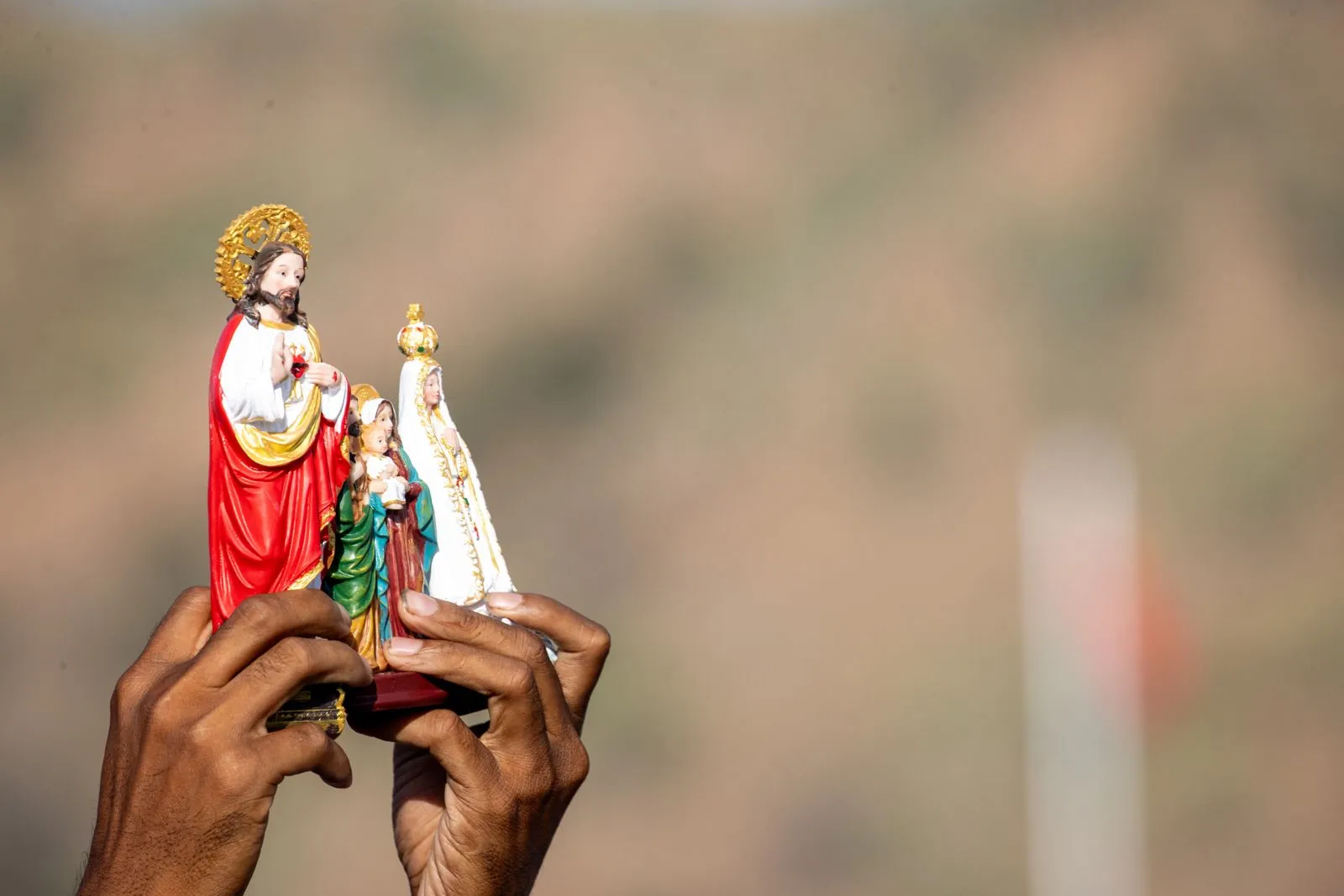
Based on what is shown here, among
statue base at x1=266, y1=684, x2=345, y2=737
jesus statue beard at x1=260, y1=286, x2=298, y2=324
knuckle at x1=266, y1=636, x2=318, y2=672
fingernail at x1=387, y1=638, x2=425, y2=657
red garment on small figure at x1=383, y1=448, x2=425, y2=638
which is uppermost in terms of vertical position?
jesus statue beard at x1=260, y1=286, x2=298, y2=324

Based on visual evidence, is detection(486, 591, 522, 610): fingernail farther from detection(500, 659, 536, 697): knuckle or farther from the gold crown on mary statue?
the gold crown on mary statue

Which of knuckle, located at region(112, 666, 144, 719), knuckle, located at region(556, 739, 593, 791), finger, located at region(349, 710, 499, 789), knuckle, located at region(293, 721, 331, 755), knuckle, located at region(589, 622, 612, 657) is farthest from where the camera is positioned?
knuckle, located at region(589, 622, 612, 657)

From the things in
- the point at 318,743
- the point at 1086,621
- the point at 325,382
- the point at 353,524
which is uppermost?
the point at 1086,621

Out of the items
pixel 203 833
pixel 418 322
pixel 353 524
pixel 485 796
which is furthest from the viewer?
pixel 418 322

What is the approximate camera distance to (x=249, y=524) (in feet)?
12.9

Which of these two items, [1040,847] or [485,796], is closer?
[485,796]

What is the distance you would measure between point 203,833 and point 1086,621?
25.2ft

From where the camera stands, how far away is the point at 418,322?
4.65 m

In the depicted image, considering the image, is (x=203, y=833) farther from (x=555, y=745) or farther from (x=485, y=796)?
(x=555, y=745)

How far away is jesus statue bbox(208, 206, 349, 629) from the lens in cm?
392

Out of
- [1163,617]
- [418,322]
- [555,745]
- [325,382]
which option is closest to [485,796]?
[555,745]

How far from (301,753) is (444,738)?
0.46m

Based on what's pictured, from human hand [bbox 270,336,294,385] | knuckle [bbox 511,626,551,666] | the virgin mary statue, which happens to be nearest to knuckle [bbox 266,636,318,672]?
knuckle [bbox 511,626,551,666]

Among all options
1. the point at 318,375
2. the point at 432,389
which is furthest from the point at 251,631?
the point at 432,389
